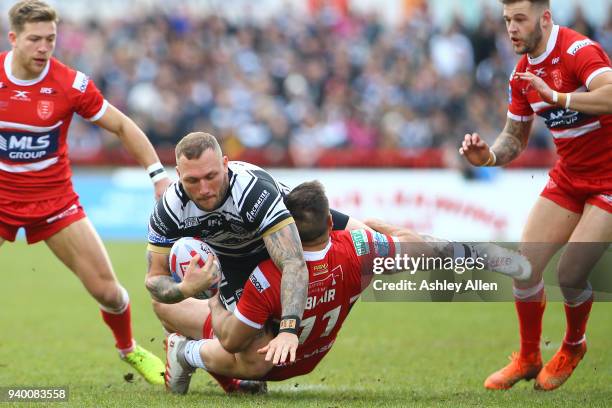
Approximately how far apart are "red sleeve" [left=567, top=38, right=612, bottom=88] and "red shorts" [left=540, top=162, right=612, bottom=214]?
807 millimetres

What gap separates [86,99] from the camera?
772 centimetres

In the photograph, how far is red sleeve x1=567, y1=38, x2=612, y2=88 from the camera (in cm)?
683

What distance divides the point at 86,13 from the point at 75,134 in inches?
211

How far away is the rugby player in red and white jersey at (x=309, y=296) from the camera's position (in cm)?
646

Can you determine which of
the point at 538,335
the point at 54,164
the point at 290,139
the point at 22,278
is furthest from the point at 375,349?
the point at 290,139

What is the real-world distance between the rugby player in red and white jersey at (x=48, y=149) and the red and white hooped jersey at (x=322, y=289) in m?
1.47

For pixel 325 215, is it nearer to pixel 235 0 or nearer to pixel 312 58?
pixel 312 58

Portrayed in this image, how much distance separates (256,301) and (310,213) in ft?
2.20

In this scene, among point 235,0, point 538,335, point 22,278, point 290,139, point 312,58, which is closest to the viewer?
point 538,335

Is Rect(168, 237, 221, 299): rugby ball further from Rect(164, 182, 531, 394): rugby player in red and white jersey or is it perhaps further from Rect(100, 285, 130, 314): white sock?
Rect(100, 285, 130, 314): white sock

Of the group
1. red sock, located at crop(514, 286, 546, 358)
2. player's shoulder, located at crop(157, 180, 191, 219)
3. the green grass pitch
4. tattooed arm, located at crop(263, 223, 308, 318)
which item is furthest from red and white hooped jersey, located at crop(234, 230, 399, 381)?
red sock, located at crop(514, 286, 546, 358)

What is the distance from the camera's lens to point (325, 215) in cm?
647

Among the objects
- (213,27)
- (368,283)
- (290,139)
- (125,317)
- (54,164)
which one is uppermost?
(54,164)

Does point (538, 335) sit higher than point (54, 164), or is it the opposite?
point (54, 164)
